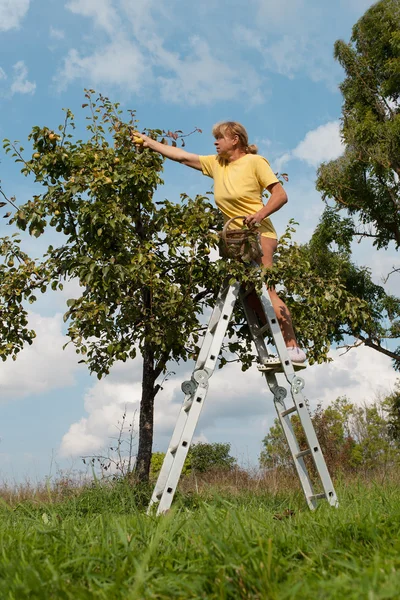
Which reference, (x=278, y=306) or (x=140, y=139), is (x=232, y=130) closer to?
(x=140, y=139)

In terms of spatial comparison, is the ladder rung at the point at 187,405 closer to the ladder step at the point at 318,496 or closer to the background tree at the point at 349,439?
the ladder step at the point at 318,496

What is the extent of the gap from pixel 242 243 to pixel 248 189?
1.62 feet

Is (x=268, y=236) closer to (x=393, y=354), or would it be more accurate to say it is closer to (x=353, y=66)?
(x=393, y=354)

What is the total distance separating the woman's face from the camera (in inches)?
225

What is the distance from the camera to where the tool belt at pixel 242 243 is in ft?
17.0

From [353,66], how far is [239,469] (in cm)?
1318

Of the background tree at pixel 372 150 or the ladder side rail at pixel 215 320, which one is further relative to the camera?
the background tree at pixel 372 150

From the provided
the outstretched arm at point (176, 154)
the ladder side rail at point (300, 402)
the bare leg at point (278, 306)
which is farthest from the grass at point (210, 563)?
the outstretched arm at point (176, 154)

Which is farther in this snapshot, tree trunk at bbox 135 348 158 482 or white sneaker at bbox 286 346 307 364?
tree trunk at bbox 135 348 158 482

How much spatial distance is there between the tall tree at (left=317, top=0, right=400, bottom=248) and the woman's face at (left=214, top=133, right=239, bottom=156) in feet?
39.5

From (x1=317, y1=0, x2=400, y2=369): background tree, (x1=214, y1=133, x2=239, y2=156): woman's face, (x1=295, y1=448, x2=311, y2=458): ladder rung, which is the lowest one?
(x1=295, y1=448, x2=311, y2=458): ladder rung

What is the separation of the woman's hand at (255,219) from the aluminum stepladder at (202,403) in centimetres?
51

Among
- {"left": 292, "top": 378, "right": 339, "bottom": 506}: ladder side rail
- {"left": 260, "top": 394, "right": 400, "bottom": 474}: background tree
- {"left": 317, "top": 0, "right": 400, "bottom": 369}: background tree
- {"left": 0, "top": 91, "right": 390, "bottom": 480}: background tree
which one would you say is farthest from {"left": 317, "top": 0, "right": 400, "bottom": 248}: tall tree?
{"left": 292, "top": 378, "right": 339, "bottom": 506}: ladder side rail

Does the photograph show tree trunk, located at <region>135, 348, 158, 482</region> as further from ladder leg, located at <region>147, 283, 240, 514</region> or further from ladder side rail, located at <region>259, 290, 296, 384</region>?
ladder side rail, located at <region>259, 290, 296, 384</region>
